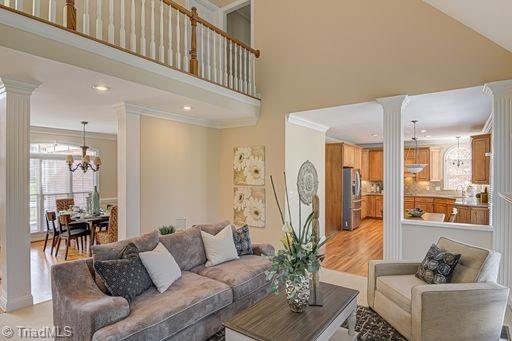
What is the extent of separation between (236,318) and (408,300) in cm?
158

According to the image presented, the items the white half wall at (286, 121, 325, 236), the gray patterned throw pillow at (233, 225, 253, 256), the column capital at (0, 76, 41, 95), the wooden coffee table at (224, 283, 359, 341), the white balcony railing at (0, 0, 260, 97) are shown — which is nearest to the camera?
the wooden coffee table at (224, 283, 359, 341)

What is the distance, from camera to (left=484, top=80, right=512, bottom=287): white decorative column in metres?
3.22

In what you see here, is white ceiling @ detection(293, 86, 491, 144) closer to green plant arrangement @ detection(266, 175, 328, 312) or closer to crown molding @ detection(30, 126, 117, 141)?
green plant arrangement @ detection(266, 175, 328, 312)

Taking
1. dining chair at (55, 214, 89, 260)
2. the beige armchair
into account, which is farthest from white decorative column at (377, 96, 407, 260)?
dining chair at (55, 214, 89, 260)

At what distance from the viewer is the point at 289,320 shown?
2.14 metres

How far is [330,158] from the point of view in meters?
8.01

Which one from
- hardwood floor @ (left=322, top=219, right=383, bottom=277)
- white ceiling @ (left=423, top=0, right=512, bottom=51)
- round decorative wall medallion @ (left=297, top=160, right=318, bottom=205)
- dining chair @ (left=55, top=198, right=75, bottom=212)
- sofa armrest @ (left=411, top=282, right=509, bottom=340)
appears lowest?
hardwood floor @ (left=322, top=219, right=383, bottom=277)

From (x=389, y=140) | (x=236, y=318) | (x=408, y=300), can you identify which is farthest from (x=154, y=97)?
(x=408, y=300)

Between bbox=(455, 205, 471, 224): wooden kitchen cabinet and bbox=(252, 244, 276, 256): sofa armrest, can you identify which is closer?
bbox=(252, 244, 276, 256): sofa armrest

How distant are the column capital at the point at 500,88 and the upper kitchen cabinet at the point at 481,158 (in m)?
2.55

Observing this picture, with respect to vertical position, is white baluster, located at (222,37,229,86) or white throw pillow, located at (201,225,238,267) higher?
white baluster, located at (222,37,229,86)

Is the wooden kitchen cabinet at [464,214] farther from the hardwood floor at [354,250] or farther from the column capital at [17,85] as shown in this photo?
the column capital at [17,85]

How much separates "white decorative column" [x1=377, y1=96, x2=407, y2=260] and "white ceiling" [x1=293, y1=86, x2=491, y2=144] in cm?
29

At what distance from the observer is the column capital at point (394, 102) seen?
12.4 feet
